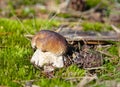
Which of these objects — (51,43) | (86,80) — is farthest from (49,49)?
(86,80)

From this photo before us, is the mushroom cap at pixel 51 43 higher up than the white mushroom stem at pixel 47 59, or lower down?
higher up

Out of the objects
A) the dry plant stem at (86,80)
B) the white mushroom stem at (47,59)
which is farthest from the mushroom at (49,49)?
the dry plant stem at (86,80)

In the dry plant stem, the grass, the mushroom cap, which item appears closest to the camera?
the dry plant stem

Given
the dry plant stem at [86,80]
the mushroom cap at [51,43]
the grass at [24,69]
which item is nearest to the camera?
the dry plant stem at [86,80]

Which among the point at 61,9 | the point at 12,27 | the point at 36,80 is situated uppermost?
the point at 61,9

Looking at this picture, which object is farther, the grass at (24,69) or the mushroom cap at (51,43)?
the mushroom cap at (51,43)

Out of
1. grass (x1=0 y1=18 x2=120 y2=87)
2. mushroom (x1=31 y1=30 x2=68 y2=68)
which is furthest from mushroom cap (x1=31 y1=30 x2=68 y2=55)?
grass (x1=0 y1=18 x2=120 y2=87)

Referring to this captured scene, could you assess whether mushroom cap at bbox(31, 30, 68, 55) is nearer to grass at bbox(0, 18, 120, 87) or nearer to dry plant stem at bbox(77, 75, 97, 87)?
grass at bbox(0, 18, 120, 87)

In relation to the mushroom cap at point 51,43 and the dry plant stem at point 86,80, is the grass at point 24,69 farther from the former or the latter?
the mushroom cap at point 51,43

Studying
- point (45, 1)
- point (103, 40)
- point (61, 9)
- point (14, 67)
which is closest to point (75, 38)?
point (103, 40)

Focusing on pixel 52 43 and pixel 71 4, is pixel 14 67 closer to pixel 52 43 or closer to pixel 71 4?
pixel 52 43

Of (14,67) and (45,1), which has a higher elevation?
(45,1)
